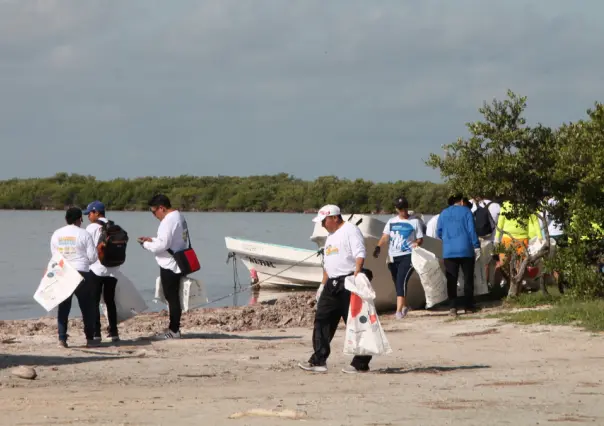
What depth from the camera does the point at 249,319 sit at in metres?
16.9

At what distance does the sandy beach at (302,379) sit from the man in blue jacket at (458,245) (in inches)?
17.9

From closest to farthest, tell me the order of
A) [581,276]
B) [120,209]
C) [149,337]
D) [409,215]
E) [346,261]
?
[346,261], [149,337], [581,276], [409,215], [120,209]

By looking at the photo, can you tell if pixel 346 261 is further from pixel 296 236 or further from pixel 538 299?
pixel 296 236

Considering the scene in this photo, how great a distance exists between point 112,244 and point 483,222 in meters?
6.59

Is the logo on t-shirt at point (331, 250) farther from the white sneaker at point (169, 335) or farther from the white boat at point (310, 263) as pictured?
the white boat at point (310, 263)

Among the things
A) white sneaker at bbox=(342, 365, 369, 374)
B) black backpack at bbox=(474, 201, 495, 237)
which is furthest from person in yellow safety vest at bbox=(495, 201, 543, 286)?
white sneaker at bbox=(342, 365, 369, 374)

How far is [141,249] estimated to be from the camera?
49.8m

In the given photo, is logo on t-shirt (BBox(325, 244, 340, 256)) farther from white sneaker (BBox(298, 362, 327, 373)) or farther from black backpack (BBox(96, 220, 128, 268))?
black backpack (BBox(96, 220, 128, 268))

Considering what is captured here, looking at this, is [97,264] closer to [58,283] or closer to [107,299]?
[107,299]

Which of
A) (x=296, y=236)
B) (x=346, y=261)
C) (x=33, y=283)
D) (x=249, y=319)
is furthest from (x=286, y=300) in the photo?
(x=296, y=236)

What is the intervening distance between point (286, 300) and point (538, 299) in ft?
16.3

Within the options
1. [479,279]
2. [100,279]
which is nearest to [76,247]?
[100,279]

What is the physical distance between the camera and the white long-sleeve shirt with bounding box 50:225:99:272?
12.6 metres

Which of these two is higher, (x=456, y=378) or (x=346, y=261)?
(x=346, y=261)
